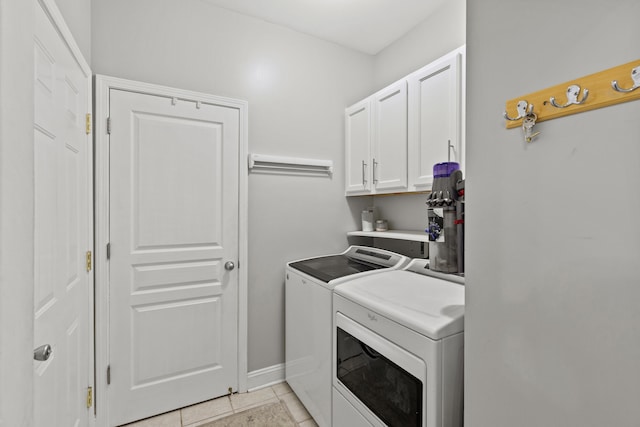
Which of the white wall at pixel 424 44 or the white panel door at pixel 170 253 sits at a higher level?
the white wall at pixel 424 44

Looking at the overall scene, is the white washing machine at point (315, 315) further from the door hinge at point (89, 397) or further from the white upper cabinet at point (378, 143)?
the door hinge at point (89, 397)

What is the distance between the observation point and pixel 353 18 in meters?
2.24

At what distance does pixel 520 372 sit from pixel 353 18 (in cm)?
246

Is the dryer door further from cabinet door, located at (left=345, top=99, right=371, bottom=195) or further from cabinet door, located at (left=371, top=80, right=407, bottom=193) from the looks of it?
cabinet door, located at (left=345, top=99, right=371, bottom=195)

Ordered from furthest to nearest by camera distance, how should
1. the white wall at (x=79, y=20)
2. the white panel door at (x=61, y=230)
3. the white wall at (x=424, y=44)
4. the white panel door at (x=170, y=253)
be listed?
the white wall at (x=424, y=44) → the white panel door at (x=170, y=253) → the white wall at (x=79, y=20) → the white panel door at (x=61, y=230)

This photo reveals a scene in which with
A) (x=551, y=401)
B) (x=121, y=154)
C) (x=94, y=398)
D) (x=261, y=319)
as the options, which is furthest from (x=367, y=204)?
(x=94, y=398)

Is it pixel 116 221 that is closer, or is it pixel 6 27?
pixel 6 27

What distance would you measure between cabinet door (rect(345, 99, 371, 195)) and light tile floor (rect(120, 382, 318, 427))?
168 cm

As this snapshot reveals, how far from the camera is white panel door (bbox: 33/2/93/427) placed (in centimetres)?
100

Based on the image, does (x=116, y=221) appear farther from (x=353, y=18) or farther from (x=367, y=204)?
(x=353, y=18)

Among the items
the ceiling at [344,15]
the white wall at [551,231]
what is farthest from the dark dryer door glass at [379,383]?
the ceiling at [344,15]

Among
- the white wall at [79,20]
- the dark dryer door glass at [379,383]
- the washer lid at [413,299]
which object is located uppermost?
the white wall at [79,20]

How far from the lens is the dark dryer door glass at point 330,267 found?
1816 mm

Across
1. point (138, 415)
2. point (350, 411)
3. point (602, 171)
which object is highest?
point (602, 171)
